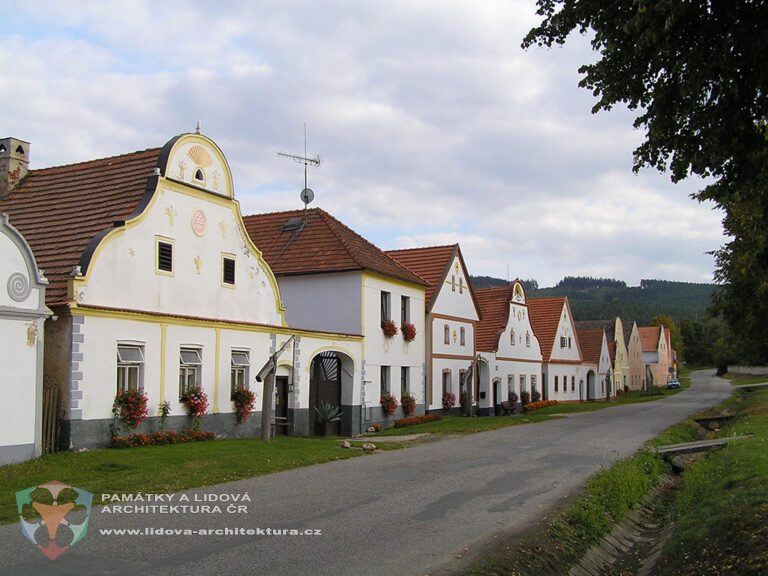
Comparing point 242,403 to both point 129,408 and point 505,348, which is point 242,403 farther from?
point 505,348

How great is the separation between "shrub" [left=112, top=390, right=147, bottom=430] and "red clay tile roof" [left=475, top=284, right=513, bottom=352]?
25730 millimetres

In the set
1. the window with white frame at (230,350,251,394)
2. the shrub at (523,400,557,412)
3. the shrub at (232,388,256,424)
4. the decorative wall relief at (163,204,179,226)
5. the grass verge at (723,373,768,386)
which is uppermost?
the decorative wall relief at (163,204,179,226)

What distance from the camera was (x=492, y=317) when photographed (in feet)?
155

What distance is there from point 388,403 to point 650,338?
94941 mm

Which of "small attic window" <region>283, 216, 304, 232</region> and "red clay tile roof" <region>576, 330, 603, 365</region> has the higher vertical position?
"small attic window" <region>283, 216, 304, 232</region>

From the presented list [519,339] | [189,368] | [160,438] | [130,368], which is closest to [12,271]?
[130,368]

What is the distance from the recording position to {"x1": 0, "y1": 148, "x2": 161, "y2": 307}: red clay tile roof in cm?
1959

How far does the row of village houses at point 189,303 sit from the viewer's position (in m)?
17.5

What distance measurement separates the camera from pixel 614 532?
495 inches

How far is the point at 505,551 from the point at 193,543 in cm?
364

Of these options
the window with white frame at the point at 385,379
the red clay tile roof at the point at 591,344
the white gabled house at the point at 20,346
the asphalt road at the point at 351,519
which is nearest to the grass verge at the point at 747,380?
the red clay tile roof at the point at 591,344

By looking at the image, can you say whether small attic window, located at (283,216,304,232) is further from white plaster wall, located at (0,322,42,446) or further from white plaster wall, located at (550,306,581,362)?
white plaster wall, located at (550,306,581,362)

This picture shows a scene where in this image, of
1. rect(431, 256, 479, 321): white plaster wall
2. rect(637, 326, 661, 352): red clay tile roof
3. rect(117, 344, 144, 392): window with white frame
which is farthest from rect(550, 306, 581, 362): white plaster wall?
rect(637, 326, 661, 352): red clay tile roof

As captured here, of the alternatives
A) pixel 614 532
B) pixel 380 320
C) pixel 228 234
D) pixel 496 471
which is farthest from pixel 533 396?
pixel 614 532
